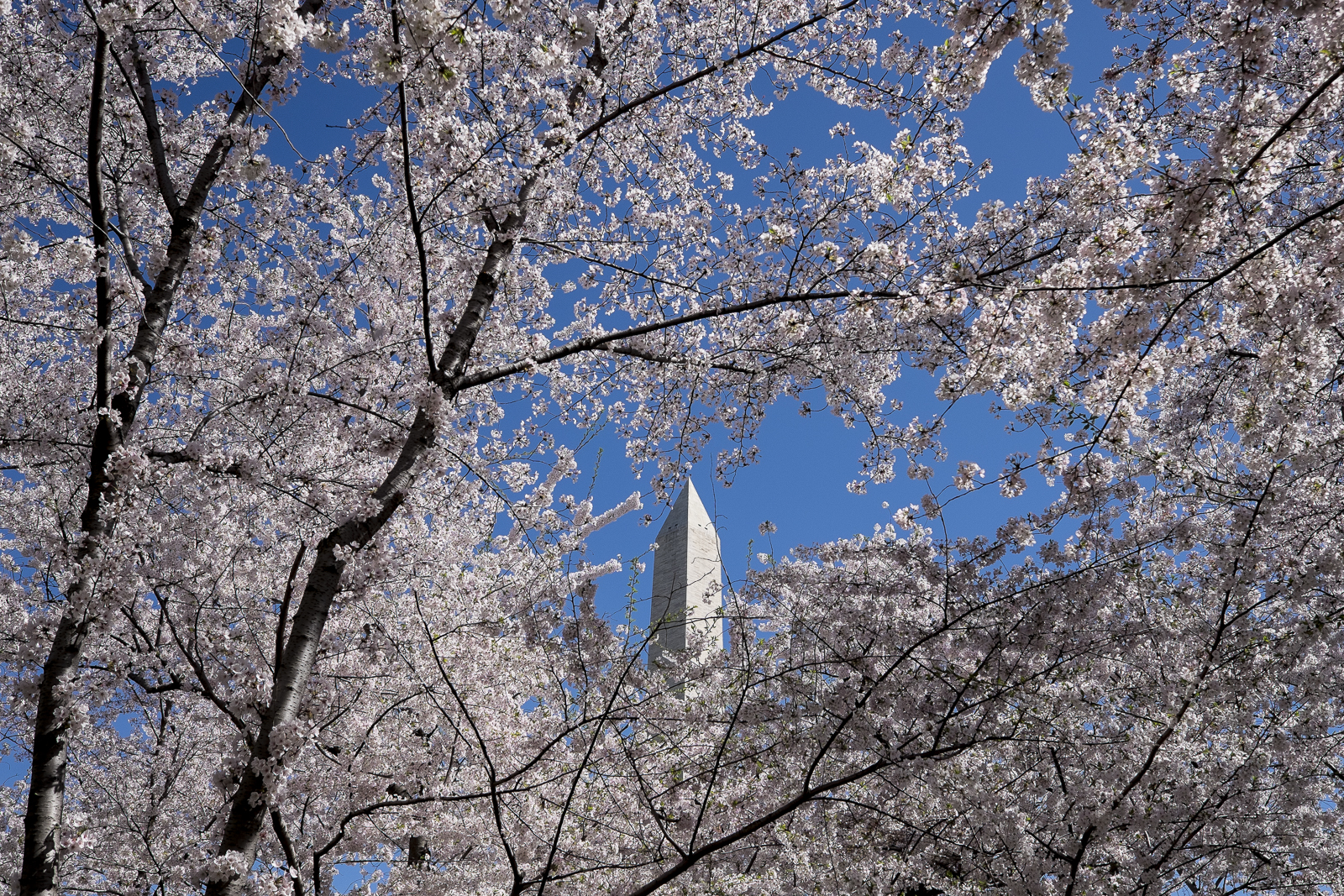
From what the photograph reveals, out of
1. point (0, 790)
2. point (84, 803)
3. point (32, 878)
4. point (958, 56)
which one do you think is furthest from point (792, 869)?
point (0, 790)

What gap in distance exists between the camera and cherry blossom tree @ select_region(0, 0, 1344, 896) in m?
3.28

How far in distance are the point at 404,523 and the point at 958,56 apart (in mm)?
4427

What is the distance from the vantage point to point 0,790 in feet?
33.0

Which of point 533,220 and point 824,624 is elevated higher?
point 533,220

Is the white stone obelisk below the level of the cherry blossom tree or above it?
above

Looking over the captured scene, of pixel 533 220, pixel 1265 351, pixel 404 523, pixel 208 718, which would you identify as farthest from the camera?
pixel 208 718

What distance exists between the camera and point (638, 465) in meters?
6.37

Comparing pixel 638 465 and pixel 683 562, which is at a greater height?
pixel 683 562

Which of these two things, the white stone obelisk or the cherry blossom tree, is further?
the white stone obelisk

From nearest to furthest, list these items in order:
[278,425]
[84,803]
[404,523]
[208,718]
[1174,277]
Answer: [1174,277]
[278,425]
[404,523]
[208,718]
[84,803]

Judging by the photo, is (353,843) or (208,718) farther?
(208,718)

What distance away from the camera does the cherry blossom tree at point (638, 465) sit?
3279 mm

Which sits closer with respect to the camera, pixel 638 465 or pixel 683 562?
pixel 638 465

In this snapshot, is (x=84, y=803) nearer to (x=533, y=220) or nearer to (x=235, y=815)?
(x=235, y=815)
